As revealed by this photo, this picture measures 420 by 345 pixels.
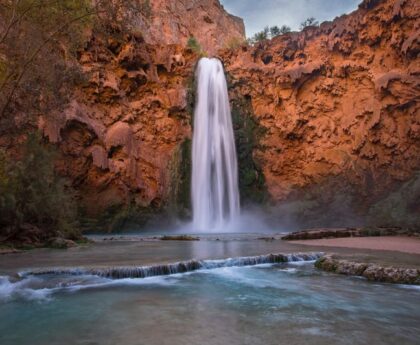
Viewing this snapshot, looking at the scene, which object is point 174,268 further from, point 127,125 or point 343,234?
point 127,125

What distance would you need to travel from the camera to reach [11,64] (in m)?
12.4


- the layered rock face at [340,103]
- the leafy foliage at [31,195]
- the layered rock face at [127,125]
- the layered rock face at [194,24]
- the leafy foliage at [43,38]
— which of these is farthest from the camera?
the layered rock face at [194,24]

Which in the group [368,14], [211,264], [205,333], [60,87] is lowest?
[205,333]

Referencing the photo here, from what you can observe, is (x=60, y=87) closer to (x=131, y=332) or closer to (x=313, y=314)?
(x=131, y=332)

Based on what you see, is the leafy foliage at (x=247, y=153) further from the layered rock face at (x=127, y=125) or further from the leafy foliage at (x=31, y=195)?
the leafy foliage at (x=31, y=195)

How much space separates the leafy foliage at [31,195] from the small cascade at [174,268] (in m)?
7.54

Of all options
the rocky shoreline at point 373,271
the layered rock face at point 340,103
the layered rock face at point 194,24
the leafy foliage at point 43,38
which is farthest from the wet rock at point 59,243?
the layered rock face at point 194,24

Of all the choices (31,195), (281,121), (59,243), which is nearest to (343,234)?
(59,243)

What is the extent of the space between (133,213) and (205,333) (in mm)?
24790

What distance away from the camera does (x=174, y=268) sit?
10.3 m

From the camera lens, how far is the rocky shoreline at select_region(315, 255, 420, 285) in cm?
858

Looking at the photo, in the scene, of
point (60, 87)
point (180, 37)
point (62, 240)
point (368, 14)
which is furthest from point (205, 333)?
point (180, 37)

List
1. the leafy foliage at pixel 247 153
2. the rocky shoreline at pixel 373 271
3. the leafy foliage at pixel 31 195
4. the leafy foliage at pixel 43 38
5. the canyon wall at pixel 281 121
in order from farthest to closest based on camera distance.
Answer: the leafy foliage at pixel 247 153
the canyon wall at pixel 281 121
the leafy foliage at pixel 31 195
the leafy foliage at pixel 43 38
the rocky shoreline at pixel 373 271

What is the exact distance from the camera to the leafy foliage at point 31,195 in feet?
52.1
